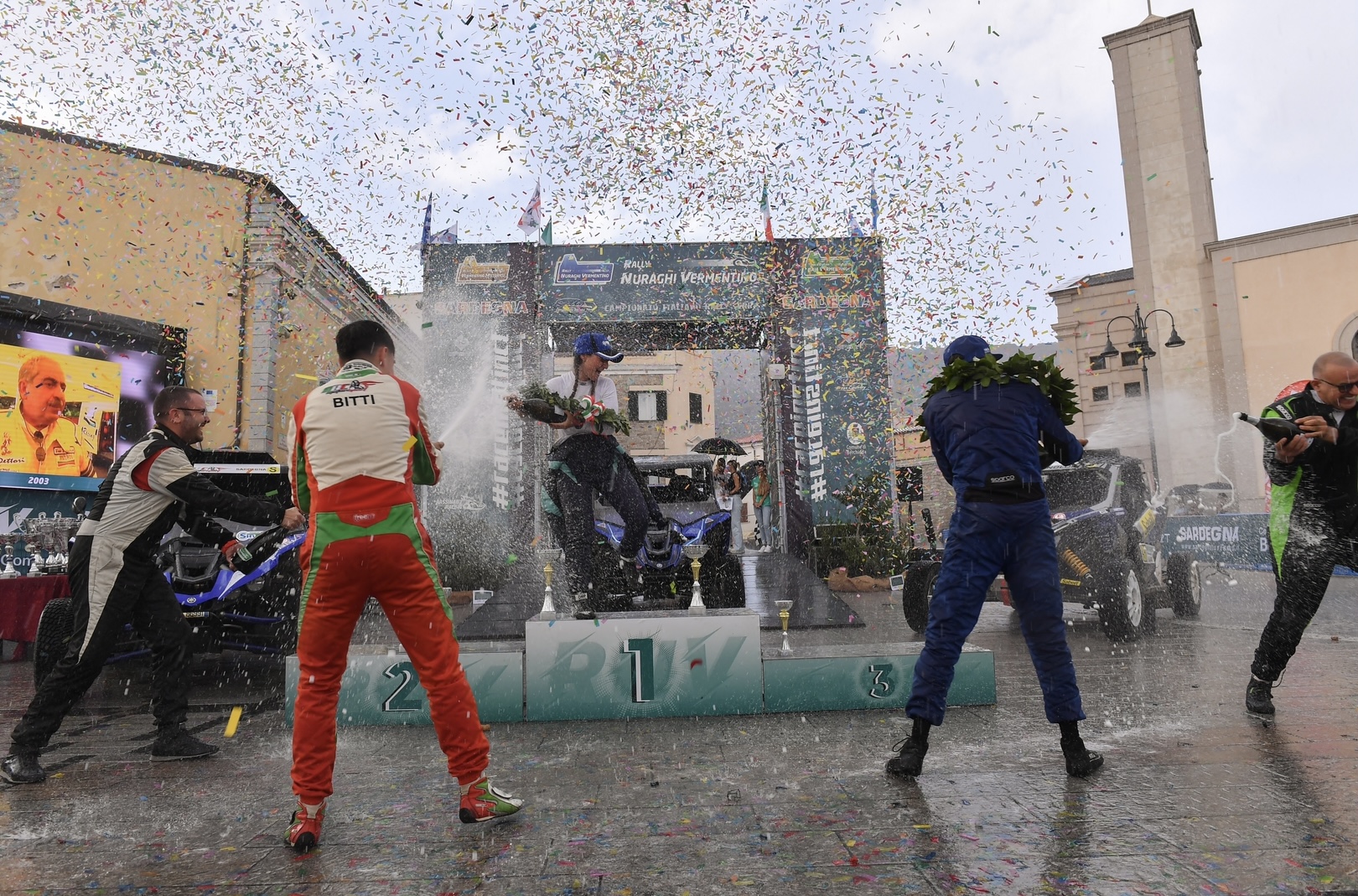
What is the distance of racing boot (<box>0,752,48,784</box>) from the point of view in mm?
3676

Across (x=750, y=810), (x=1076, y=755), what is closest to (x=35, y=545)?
(x=750, y=810)

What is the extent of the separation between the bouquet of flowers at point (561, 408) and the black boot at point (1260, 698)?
3.90 m

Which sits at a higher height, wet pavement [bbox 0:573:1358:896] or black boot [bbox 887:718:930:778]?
black boot [bbox 887:718:930:778]

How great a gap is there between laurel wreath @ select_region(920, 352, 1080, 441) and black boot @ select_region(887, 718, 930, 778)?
1548mm

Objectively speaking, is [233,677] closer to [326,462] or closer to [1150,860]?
[326,462]

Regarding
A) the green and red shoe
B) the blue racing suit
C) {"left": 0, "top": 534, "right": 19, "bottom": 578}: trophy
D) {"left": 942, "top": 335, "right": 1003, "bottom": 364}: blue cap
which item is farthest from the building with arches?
{"left": 0, "top": 534, "right": 19, "bottom": 578}: trophy

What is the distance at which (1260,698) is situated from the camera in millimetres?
4359

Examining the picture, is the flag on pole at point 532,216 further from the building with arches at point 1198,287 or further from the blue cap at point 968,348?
the building with arches at point 1198,287

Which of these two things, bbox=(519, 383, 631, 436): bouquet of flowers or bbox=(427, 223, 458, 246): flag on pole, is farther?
bbox=(427, 223, 458, 246): flag on pole

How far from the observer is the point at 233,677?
6680 mm

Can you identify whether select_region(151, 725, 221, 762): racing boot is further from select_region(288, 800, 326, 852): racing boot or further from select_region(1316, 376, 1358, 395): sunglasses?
select_region(1316, 376, 1358, 395): sunglasses

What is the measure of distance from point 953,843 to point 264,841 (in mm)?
2359

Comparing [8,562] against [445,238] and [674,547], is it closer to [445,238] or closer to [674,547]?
[674,547]

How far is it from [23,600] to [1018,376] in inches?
312
